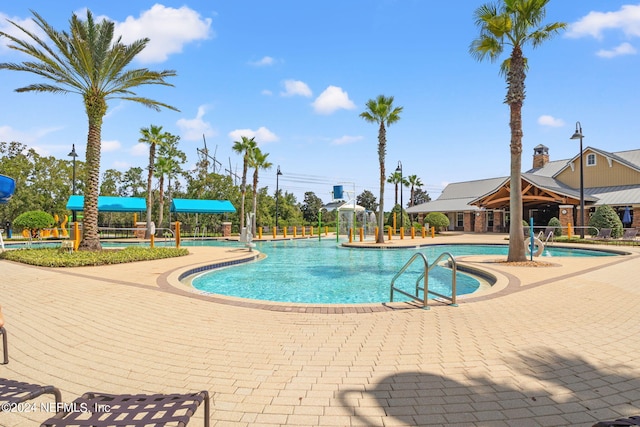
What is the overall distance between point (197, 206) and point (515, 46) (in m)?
24.4

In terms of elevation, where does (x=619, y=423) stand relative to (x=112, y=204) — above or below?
below

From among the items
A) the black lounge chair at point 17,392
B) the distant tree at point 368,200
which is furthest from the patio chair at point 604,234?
the distant tree at point 368,200

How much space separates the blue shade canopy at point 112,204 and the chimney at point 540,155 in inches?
1608

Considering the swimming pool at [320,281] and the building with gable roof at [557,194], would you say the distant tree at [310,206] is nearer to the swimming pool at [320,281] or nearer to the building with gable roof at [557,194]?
the building with gable roof at [557,194]

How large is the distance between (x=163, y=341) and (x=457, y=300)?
5.01 metres

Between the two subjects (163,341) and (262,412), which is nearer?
(262,412)

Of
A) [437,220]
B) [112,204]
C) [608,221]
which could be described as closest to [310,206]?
[437,220]

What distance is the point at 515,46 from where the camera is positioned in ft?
41.5

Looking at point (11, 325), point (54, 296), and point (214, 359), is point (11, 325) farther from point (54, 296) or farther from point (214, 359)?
point (214, 359)

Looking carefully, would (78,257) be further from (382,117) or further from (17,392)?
(382,117)

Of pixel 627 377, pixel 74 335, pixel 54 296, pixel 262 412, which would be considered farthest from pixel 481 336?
pixel 54 296

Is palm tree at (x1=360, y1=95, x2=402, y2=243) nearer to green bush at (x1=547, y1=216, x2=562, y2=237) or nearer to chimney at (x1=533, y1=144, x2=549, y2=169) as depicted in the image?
green bush at (x1=547, y1=216, x2=562, y2=237)

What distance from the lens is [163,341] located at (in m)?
4.48

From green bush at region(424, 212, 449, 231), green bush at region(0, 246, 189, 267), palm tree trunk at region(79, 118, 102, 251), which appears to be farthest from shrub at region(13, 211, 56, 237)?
green bush at region(424, 212, 449, 231)
